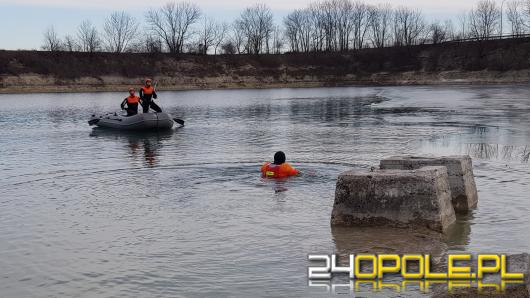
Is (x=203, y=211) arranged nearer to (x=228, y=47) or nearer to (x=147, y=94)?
(x=147, y=94)

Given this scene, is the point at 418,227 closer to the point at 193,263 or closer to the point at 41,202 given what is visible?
the point at 193,263

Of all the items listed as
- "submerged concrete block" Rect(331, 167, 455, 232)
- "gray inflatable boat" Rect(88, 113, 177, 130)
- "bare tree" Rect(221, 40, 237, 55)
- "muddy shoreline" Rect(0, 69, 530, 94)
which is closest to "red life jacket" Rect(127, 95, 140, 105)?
"gray inflatable boat" Rect(88, 113, 177, 130)

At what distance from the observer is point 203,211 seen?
11.3m

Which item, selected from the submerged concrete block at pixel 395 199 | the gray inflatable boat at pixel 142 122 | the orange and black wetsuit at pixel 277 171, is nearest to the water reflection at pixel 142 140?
the gray inflatable boat at pixel 142 122

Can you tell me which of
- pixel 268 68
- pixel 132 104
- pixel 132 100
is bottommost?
pixel 132 104

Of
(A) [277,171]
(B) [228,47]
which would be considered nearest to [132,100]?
(A) [277,171]

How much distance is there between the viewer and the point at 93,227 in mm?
10398

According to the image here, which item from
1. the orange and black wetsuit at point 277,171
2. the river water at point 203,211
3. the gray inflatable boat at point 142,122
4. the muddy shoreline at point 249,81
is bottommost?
the river water at point 203,211

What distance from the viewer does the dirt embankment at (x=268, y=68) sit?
275ft

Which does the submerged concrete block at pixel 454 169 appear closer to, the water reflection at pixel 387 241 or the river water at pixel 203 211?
the river water at pixel 203 211

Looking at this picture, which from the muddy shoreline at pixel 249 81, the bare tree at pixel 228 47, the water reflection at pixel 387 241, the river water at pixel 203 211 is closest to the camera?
the river water at pixel 203 211

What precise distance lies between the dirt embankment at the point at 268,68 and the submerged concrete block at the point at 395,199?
231 ft

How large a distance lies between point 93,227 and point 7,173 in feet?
22.9

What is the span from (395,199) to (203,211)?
3.54 metres
